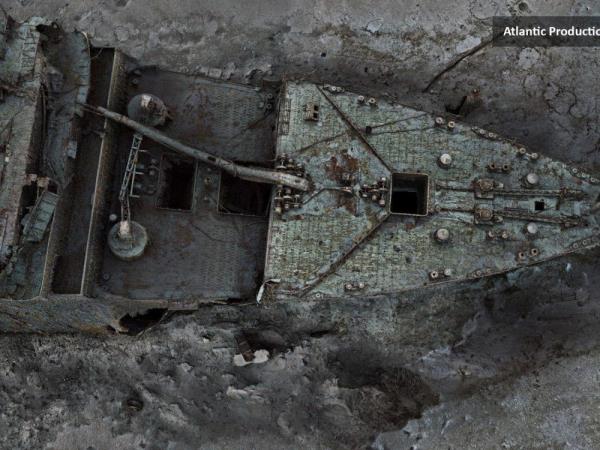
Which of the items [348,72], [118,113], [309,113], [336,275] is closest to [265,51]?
[348,72]

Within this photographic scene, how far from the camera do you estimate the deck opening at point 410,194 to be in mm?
12031

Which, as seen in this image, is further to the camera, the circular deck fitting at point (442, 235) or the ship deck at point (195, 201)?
the ship deck at point (195, 201)

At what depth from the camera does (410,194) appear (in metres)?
12.9

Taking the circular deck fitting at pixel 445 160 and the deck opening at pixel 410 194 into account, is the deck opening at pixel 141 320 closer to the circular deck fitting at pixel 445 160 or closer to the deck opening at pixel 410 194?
the deck opening at pixel 410 194

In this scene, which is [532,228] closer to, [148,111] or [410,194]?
[410,194]

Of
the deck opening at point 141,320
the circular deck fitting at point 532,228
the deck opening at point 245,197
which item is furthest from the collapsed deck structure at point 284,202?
the deck opening at point 245,197

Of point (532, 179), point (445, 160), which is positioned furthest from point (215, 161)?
point (532, 179)

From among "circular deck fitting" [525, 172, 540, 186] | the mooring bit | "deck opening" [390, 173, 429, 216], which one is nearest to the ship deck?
the mooring bit

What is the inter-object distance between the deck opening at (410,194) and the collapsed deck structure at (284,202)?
6cm

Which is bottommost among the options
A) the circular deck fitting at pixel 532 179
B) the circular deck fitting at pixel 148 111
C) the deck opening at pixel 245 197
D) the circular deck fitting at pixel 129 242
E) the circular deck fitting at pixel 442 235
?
the circular deck fitting at pixel 129 242

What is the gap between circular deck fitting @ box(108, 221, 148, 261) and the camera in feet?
37.9

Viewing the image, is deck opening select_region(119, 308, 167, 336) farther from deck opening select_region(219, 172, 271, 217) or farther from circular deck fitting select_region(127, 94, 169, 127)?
circular deck fitting select_region(127, 94, 169, 127)

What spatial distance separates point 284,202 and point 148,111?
3.50 meters

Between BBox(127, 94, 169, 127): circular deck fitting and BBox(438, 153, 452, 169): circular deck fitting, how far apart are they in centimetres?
602
